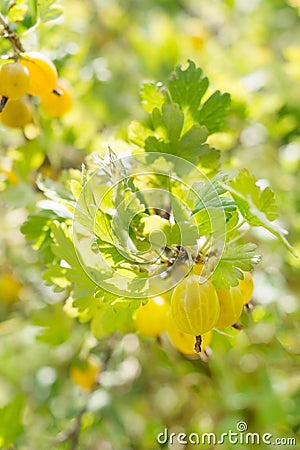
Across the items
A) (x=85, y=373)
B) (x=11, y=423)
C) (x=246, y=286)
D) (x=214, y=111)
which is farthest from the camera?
(x=85, y=373)

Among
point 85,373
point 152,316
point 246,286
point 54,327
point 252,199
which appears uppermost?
point 252,199

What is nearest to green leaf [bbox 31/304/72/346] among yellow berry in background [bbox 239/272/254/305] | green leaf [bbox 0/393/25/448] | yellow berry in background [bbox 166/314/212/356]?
green leaf [bbox 0/393/25/448]

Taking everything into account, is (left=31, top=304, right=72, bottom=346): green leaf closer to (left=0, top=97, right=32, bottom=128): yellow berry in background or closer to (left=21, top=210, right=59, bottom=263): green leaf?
(left=21, top=210, right=59, bottom=263): green leaf

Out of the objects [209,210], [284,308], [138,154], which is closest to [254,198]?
[209,210]

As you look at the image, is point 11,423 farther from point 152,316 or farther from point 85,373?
point 152,316

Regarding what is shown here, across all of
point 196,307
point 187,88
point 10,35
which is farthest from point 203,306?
point 10,35

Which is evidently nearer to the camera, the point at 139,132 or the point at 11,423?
the point at 139,132

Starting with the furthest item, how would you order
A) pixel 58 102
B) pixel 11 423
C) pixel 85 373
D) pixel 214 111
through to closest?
pixel 85 373 → pixel 11 423 → pixel 58 102 → pixel 214 111
